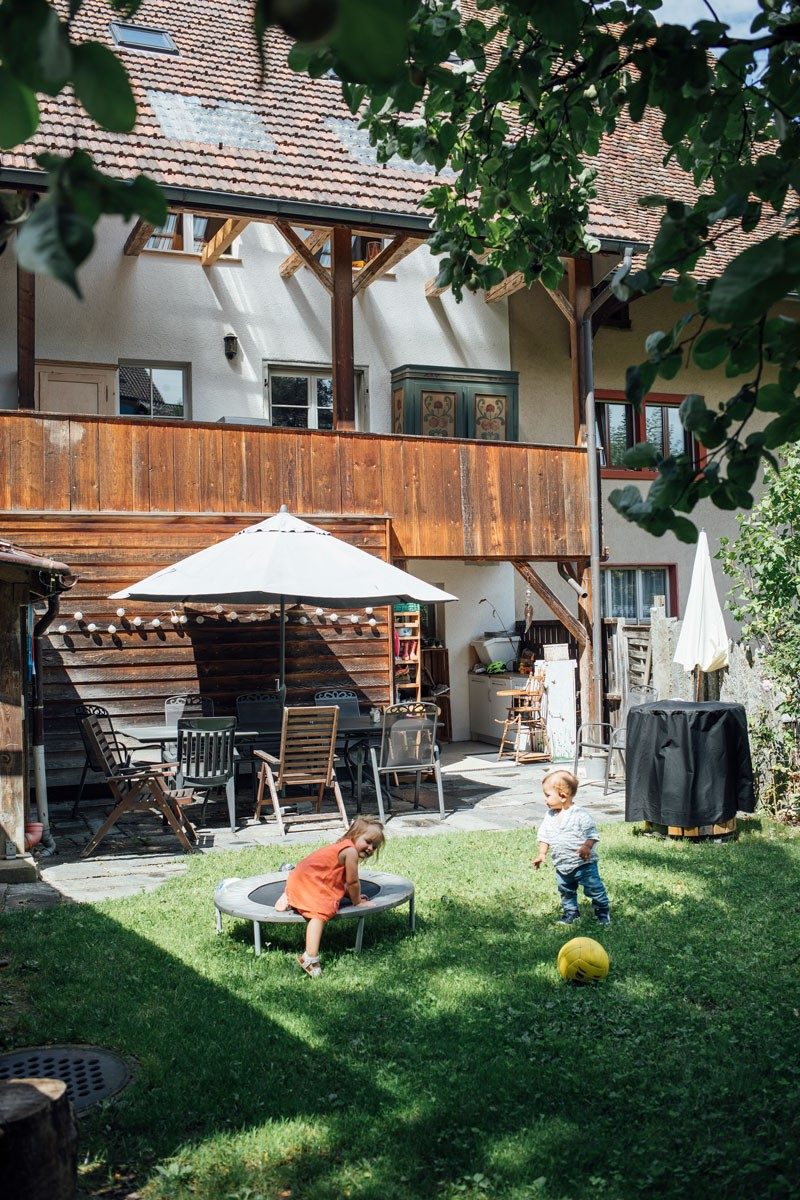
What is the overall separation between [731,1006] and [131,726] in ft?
26.1

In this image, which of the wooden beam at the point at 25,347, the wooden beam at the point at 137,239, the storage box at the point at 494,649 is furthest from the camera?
the storage box at the point at 494,649

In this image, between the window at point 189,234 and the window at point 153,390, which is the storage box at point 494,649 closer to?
the window at point 153,390

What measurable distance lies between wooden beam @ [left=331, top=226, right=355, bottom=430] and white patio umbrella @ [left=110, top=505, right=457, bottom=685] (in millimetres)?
2829

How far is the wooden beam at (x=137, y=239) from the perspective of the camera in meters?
13.6

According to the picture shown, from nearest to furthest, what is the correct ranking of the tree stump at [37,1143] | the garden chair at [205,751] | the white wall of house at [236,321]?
the tree stump at [37,1143]
the garden chair at [205,751]
the white wall of house at [236,321]

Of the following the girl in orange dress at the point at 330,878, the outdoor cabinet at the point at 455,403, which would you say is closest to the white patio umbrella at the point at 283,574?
the girl in orange dress at the point at 330,878

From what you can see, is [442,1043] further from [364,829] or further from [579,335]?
[579,335]

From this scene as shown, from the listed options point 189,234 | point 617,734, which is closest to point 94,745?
point 617,734

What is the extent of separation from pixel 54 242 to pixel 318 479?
11.6 metres

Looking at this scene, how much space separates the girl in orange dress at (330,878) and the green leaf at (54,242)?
15.9 ft

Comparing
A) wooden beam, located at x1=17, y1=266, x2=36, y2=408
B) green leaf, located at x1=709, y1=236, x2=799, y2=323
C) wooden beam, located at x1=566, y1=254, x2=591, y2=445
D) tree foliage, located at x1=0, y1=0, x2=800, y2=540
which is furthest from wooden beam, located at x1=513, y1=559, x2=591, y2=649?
green leaf, located at x1=709, y1=236, x2=799, y2=323

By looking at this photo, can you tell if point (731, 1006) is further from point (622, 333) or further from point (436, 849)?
point (622, 333)

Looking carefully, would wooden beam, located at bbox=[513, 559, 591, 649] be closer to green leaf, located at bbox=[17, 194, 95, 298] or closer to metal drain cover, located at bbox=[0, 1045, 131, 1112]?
metal drain cover, located at bbox=[0, 1045, 131, 1112]

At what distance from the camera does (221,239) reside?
47.1 ft
